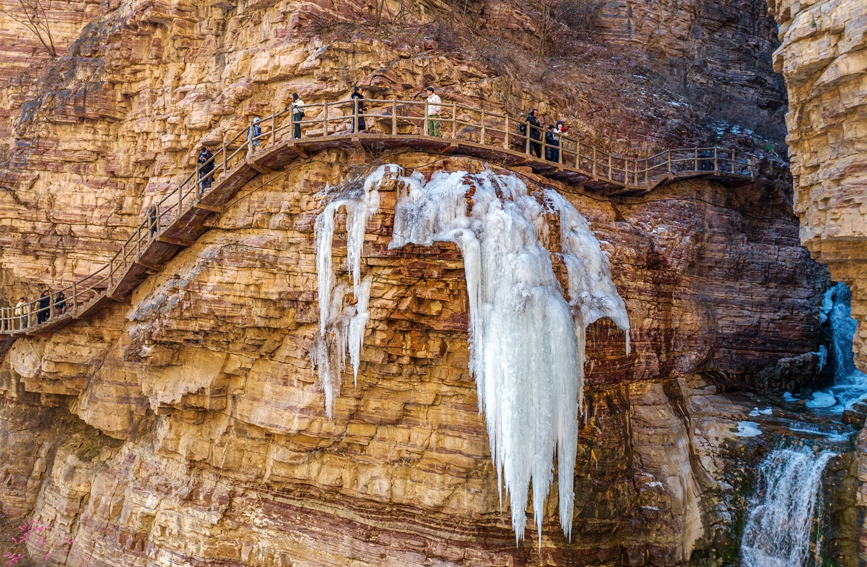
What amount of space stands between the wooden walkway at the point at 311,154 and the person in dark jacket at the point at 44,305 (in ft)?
0.12

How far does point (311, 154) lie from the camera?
13.6 metres

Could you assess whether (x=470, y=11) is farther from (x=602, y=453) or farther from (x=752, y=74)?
(x=602, y=453)

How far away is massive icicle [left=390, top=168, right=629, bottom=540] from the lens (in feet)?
39.4

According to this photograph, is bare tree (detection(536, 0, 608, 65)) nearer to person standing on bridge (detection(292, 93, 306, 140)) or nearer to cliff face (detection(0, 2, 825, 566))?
cliff face (detection(0, 2, 825, 566))

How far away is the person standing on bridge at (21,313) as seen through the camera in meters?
17.5

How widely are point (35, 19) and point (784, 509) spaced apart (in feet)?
92.8

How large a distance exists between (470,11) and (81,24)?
1453cm

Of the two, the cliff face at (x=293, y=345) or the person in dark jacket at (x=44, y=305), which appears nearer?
the cliff face at (x=293, y=345)

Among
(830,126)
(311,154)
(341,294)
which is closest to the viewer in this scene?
(830,126)

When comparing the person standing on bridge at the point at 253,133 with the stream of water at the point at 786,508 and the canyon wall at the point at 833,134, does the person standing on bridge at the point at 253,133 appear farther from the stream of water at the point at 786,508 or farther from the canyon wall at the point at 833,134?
the stream of water at the point at 786,508

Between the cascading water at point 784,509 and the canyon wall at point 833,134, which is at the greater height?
the canyon wall at point 833,134

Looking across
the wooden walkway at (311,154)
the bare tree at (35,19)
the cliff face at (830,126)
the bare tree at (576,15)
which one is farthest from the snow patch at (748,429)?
the bare tree at (35,19)

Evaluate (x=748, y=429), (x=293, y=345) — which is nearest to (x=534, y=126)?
(x=293, y=345)

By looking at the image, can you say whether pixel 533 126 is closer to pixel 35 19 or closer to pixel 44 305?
pixel 44 305
